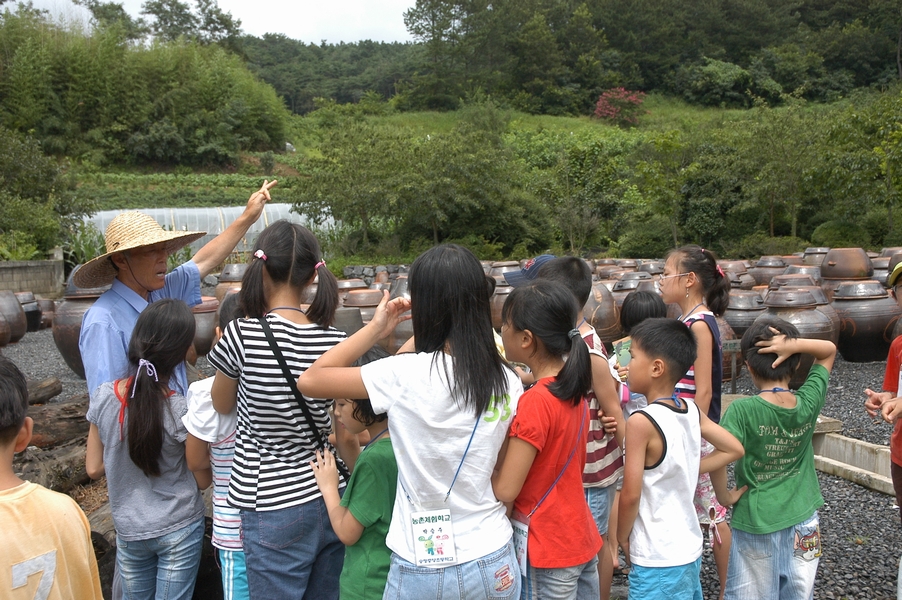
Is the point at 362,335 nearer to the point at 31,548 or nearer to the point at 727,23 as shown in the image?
the point at 31,548

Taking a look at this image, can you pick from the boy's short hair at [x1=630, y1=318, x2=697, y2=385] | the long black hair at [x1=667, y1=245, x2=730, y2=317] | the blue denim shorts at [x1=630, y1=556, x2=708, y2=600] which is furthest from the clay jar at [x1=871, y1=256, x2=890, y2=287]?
the blue denim shorts at [x1=630, y1=556, x2=708, y2=600]

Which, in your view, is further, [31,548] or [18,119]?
[18,119]

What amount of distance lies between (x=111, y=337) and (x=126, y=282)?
0.94 ft

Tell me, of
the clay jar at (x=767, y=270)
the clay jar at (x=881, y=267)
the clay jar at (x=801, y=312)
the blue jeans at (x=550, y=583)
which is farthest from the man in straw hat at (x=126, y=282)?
the clay jar at (x=881, y=267)

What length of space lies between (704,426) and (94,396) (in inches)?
77.5

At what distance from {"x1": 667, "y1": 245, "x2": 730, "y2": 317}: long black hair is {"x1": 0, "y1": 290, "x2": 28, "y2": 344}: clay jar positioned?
9745 mm

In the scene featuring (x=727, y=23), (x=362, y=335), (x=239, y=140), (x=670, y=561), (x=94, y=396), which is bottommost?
(x=670, y=561)

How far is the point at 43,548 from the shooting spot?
150cm

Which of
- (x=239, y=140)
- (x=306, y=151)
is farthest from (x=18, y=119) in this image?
(x=306, y=151)

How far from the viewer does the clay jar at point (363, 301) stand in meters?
7.22

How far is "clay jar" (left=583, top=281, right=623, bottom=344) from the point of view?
753 cm

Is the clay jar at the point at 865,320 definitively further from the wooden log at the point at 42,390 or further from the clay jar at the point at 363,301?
the wooden log at the point at 42,390

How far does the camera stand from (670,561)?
212 cm

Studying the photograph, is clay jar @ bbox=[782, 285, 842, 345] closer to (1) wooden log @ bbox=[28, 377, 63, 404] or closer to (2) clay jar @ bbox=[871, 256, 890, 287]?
(2) clay jar @ bbox=[871, 256, 890, 287]
